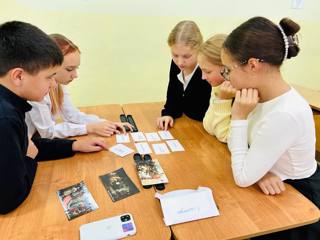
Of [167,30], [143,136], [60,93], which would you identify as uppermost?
[167,30]

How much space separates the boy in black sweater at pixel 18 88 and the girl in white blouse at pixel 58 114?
35 cm

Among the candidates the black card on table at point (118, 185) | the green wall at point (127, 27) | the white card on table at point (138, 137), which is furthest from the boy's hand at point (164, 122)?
the green wall at point (127, 27)

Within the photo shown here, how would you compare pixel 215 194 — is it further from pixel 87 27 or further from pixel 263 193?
pixel 87 27

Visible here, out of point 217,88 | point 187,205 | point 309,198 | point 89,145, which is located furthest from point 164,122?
point 309,198

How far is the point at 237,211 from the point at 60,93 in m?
1.25

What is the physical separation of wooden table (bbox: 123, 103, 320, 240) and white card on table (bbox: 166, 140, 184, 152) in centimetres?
3

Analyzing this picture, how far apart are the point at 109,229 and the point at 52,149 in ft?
1.86

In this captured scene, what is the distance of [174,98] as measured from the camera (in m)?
1.87

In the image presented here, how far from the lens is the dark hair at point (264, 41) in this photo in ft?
3.34

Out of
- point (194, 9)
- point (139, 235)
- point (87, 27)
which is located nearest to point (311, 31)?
point (194, 9)

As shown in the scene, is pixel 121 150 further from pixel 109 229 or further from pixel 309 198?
pixel 309 198

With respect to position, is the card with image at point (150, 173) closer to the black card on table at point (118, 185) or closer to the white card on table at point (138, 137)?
the black card on table at point (118, 185)

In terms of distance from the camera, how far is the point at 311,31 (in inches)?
123

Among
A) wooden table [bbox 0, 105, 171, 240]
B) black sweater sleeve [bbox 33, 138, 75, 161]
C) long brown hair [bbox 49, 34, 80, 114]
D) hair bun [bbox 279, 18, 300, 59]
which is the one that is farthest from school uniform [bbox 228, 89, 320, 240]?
long brown hair [bbox 49, 34, 80, 114]
